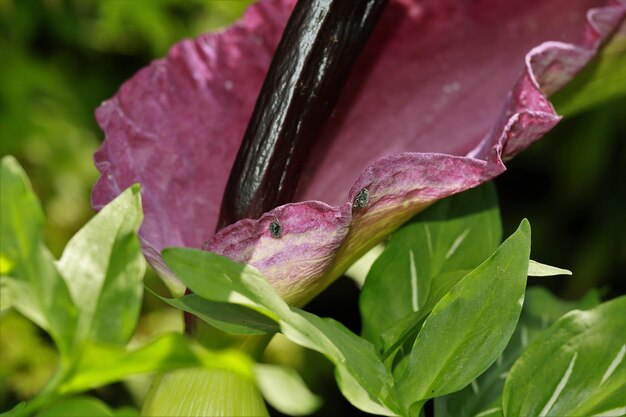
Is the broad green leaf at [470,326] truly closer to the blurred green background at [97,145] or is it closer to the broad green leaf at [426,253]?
the broad green leaf at [426,253]

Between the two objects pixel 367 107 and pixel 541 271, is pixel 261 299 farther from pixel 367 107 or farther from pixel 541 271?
pixel 367 107

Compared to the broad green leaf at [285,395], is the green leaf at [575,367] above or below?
above

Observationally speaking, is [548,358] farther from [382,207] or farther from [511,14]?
[511,14]

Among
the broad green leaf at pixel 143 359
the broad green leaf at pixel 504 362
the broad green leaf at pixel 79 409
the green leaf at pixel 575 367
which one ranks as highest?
the broad green leaf at pixel 143 359

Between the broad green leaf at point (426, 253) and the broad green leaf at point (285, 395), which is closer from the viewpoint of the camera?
the broad green leaf at point (426, 253)

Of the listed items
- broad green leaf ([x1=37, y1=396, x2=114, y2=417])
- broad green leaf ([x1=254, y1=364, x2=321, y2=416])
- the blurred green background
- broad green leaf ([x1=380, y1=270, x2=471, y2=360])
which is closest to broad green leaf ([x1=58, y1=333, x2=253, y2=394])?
broad green leaf ([x1=37, y1=396, x2=114, y2=417])

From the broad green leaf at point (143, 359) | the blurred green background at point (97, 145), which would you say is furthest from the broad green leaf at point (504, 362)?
the blurred green background at point (97, 145)

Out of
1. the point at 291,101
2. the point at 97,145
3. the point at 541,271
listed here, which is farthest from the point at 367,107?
the point at 97,145

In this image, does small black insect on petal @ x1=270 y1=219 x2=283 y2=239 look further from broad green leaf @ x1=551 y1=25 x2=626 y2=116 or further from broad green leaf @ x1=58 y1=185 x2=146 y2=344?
broad green leaf @ x1=551 y1=25 x2=626 y2=116
